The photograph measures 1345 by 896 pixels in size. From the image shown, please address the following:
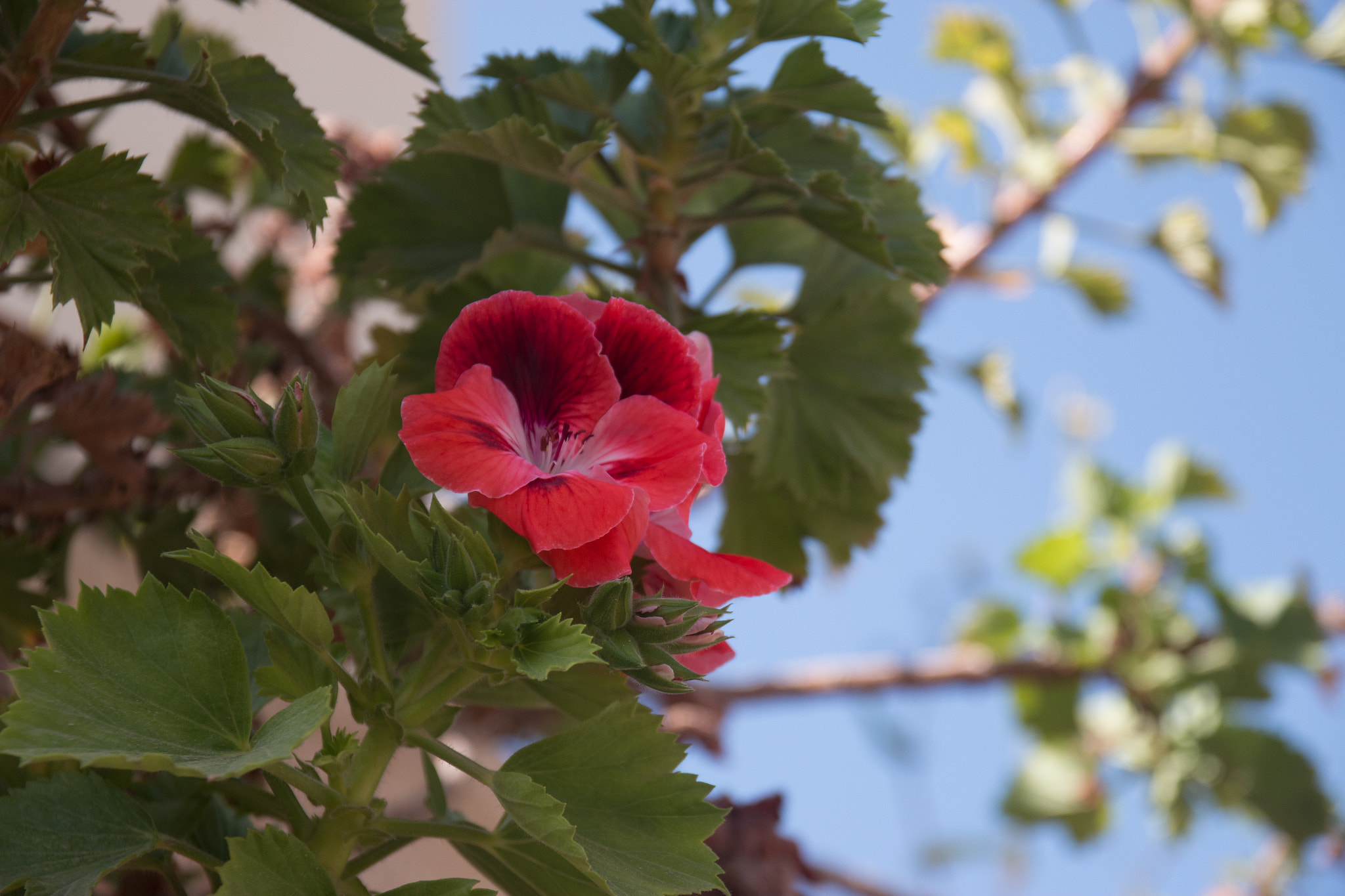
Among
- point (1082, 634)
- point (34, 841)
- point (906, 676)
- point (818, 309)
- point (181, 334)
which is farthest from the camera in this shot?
point (1082, 634)

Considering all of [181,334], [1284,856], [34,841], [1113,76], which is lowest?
[34,841]

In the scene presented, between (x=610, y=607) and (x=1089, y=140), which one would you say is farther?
(x=1089, y=140)

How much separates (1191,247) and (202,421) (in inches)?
45.1

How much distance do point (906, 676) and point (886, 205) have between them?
689 mm

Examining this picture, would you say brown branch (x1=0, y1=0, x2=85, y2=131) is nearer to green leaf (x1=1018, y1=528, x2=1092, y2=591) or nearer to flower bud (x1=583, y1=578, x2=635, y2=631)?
flower bud (x1=583, y1=578, x2=635, y2=631)

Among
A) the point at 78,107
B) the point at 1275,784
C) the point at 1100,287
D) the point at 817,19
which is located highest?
the point at 1100,287

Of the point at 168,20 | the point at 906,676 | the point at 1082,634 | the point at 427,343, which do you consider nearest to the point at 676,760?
the point at 427,343

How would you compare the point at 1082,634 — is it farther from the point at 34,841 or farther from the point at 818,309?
the point at 34,841

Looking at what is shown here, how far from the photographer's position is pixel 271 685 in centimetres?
30

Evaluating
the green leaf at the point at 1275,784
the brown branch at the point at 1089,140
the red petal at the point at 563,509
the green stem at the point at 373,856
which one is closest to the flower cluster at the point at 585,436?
the red petal at the point at 563,509

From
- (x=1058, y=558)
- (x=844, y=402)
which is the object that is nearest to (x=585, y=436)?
(x=844, y=402)

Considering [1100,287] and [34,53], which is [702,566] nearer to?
[34,53]

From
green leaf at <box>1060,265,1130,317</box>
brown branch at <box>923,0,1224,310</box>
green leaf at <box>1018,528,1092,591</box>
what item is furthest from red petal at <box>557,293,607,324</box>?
green leaf at <box>1018,528,1092,591</box>

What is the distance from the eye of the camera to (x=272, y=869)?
28cm
